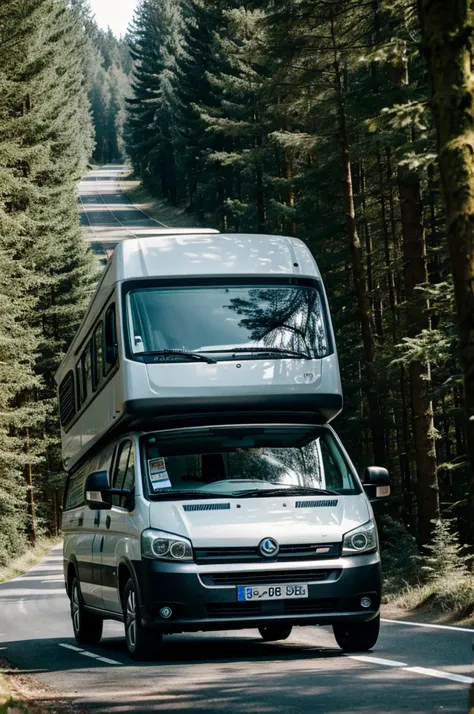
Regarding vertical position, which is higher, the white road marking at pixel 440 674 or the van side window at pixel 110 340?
the van side window at pixel 110 340

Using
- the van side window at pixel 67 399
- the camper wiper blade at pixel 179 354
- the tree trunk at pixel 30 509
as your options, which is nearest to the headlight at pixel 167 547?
the camper wiper blade at pixel 179 354

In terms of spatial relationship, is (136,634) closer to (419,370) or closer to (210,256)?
(210,256)

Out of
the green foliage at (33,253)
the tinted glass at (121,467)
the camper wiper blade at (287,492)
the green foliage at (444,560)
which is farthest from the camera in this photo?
the green foliage at (33,253)

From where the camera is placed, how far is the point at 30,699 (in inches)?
367

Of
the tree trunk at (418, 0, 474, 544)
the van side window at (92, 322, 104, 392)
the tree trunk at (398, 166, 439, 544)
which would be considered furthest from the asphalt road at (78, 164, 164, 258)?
the tree trunk at (418, 0, 474, 544)

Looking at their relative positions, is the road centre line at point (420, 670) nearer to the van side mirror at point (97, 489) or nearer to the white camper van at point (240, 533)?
the white camper van at point (240, 533)

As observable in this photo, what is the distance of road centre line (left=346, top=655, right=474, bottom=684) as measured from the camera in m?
9.53

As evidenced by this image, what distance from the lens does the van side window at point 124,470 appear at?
11727mm

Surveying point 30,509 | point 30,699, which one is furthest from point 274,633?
point 30,509

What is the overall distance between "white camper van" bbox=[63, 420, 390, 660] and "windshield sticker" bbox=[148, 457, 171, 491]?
0.04ft

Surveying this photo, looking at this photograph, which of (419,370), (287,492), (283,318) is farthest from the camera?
(419,370)

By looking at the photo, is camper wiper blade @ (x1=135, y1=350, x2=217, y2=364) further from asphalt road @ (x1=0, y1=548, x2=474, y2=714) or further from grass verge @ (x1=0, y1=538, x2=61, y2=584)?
grass verge @ (x1=0, y1=538, x2=61, y2=584)

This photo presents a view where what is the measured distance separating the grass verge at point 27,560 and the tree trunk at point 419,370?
755 inches

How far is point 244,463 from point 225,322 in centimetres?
142
